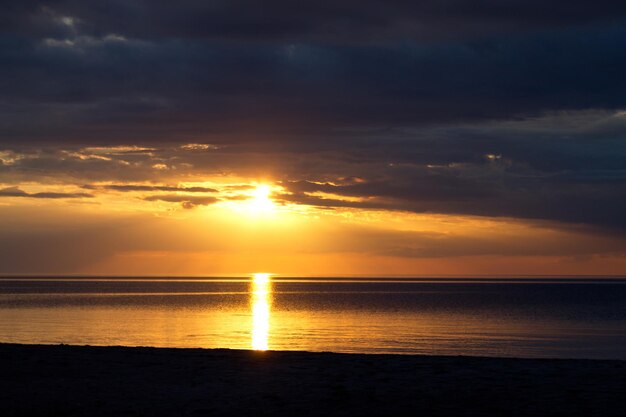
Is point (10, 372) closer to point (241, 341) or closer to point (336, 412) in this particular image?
point (336, 412)

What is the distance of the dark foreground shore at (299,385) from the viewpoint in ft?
55.0

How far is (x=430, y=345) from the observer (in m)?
44.2

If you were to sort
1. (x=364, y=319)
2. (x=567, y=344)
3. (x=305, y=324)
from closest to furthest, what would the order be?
(x=567, y=344), (x=305, y=324), (x=364, y=319)

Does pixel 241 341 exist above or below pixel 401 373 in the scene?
above

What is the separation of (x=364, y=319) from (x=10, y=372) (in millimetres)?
49896

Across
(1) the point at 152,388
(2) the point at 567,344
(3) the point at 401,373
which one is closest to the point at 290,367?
(3) the point at 401,373

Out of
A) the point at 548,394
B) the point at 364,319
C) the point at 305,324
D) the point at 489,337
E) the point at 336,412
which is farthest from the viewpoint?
the point at 364,319

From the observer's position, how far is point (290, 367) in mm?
23516

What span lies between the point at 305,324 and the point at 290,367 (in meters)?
40.6

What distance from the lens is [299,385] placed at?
65.2 feet

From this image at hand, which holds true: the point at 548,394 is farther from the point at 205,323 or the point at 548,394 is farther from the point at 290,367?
the point at 205,323

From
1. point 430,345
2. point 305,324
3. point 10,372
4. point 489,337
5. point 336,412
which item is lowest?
point 336,412

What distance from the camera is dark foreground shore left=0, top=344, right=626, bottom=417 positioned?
1677cm

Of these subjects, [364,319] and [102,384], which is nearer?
[102,384]
